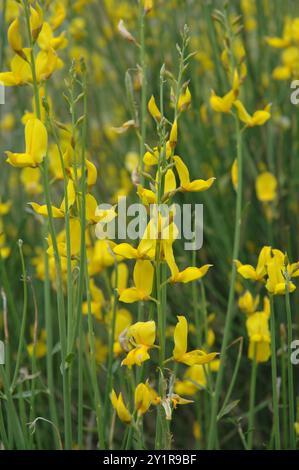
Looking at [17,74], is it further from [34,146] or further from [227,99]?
[227,99]

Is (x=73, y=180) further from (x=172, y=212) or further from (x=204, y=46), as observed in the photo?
(x=204, y=46)

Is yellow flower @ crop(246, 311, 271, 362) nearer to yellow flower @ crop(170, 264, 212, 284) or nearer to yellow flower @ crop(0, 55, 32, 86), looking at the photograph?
yellow flower @ crop(170, 264, 212, 284)

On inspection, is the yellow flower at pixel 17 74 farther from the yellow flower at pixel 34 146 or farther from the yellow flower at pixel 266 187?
the yellow flower at pixel 266 187

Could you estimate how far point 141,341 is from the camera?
0.90 meters

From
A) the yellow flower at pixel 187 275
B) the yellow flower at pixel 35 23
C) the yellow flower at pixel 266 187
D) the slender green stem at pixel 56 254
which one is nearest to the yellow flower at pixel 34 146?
the slender green stem at pixel 56 254

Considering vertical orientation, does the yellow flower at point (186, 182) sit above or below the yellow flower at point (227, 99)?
below

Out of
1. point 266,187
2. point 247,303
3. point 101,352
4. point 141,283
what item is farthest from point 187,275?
point 266,187

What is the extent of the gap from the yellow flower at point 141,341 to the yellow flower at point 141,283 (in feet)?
0.13

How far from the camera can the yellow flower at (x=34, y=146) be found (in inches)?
37.5

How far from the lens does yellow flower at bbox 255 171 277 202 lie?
1.81m

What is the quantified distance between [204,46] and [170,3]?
0.30 m

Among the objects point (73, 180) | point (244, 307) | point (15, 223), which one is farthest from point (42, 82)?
point (15, 223)

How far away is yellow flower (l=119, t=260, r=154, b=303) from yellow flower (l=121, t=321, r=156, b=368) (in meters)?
0.04

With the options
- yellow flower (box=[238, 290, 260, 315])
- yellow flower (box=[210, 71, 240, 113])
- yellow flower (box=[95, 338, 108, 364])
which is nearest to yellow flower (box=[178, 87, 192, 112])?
yellow flower (box=[210, 71, 240, 113])
